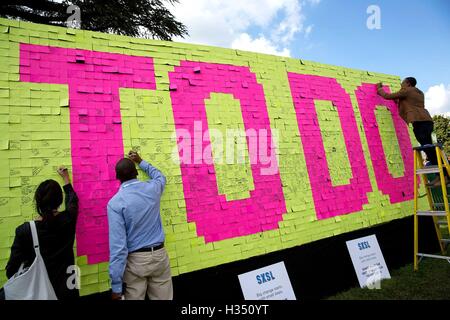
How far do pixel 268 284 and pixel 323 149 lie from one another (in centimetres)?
210

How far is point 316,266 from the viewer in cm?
359

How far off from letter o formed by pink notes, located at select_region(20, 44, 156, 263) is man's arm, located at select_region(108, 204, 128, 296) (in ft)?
1.24

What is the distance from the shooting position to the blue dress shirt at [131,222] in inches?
85.5

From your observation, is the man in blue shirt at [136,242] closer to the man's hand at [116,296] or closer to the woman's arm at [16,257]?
the man's hand at [116,296]

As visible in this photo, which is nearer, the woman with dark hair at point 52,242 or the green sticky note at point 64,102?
the woman with dark hair at point 52,242

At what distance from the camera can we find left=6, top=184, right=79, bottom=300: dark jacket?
1945 mm

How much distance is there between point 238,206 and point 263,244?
556mm

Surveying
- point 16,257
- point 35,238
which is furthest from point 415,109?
point 16,257

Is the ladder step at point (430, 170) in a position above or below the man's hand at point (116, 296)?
above

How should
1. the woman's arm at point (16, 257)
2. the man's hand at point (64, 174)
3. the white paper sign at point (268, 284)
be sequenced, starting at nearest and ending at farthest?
1. the woman's arm at point (16, 257)
2. the man's hand at point (64, 174)
3. the white paper sign at point (268, 284)

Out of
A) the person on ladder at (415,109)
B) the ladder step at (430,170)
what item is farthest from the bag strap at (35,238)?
the person on ladder at (415,109)

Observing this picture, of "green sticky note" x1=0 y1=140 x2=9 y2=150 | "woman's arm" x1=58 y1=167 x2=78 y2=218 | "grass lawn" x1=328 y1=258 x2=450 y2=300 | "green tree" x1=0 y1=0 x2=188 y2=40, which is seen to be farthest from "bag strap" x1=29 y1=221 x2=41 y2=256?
"green tree" x1=0 y1=0 x2=188 y2=40

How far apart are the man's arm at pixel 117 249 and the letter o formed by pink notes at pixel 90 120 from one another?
14.9 inches

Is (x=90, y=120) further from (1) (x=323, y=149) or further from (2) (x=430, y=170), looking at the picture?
(2) (x=430, y=170)
